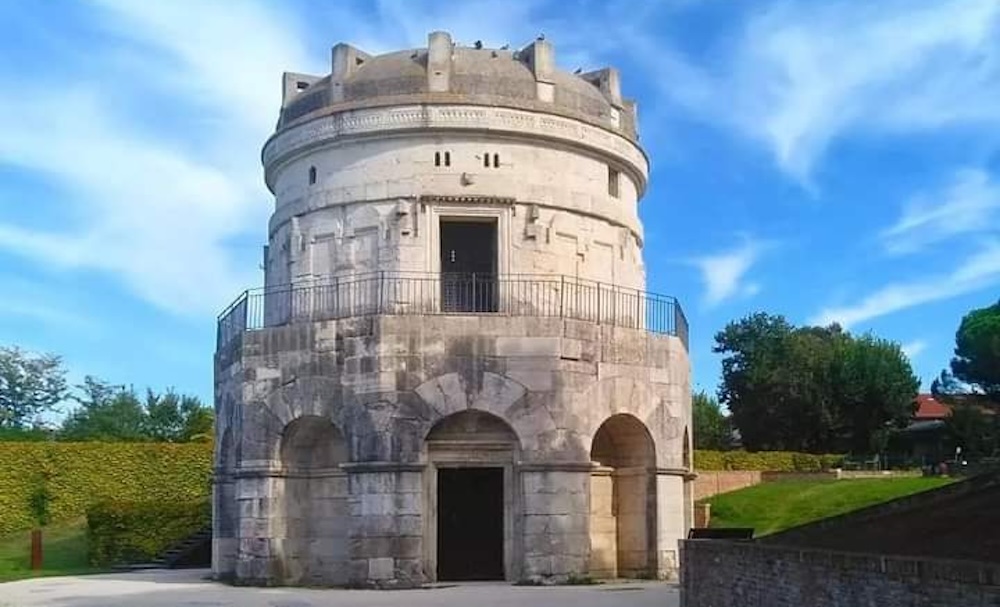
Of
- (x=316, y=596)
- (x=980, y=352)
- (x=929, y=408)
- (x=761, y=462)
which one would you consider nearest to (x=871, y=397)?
(x=980, y=352)

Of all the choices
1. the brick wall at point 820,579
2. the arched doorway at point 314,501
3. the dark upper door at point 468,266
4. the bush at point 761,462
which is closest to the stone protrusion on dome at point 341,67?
the dark upper door at point 468,266

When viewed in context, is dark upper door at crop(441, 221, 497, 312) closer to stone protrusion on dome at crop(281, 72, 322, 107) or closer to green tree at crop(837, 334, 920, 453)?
stone protrusion on dome at crop(281, 72, 322, 107)

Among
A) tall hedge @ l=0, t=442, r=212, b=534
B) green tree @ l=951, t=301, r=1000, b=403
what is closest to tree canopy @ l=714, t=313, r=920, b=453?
green tree @ l=951, t=301, r=1000, b=403

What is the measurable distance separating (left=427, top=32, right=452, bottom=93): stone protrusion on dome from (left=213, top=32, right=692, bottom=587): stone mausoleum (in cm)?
6

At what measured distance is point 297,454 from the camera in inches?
982

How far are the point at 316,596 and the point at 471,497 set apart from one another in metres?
4.83

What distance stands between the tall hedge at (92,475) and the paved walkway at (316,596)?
599 inches

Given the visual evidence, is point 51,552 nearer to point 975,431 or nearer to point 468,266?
point 468,266

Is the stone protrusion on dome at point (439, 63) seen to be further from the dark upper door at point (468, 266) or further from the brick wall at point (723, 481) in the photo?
the brick wall at point (723, 481)

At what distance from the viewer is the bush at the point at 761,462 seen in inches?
1844

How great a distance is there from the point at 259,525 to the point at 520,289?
23.2 feet

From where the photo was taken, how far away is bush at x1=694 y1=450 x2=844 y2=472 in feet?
154

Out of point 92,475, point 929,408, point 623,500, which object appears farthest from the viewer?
point 929,408

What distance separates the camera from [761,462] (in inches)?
1923
